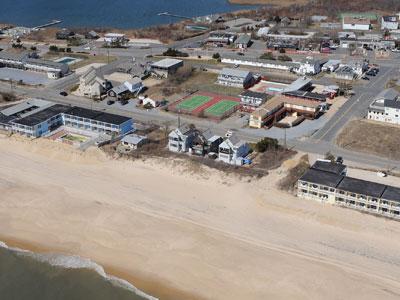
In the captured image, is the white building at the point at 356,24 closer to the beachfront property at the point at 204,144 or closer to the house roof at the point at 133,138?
the beachfront property at the point at 204,144

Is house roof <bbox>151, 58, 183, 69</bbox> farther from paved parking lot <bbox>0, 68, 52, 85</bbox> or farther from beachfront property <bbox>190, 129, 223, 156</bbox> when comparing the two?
beachfront property <bbox>190, 129, 223, 156</bbox>

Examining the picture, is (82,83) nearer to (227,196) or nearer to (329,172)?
(227,196)

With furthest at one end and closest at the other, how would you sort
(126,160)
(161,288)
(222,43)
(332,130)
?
(222,43)
(332,130)
(126,160)
(161,288)

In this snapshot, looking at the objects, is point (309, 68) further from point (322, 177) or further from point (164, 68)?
point (322, 177)

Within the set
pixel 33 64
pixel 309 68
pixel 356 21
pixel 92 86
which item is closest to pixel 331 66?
pixel 309 68

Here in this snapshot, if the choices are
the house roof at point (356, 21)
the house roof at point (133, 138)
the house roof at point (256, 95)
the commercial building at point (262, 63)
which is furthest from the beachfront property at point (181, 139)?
the house roof at point (356, 21)

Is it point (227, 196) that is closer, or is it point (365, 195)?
point (365, 195)

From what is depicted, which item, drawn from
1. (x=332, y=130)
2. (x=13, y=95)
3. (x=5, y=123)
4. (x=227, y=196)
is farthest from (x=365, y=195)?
(x=13, y=95)
